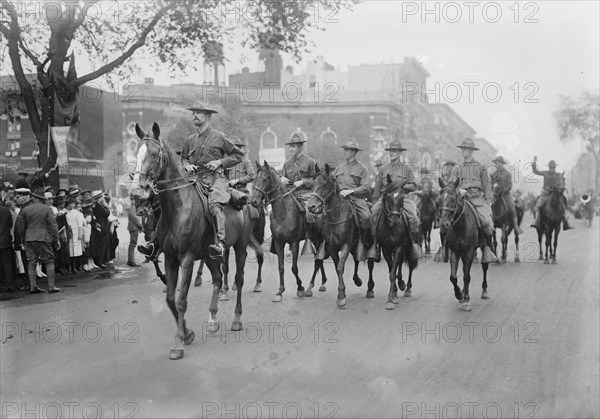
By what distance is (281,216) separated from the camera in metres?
11.6

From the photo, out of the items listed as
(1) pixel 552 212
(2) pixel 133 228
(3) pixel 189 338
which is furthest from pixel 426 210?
(3) pixel 189 338

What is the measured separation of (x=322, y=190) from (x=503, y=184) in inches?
303

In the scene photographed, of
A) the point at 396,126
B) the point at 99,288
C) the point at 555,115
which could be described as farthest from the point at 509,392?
the point at 396,126

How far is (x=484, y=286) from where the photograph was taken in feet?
37.4

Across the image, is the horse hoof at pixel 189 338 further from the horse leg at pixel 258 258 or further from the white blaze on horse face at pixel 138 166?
the horse leg at pixel 258 258

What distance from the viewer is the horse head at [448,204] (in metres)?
10.2

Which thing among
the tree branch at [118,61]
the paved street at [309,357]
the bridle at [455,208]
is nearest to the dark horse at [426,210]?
the paved street at [309,357]

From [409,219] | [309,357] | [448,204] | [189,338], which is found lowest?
[309,357]

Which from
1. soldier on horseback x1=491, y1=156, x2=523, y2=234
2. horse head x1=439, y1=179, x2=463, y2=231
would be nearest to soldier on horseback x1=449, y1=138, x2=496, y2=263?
horse head x1=439, y1=179, x2=463, y2=231

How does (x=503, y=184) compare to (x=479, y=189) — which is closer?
(x=479, y=189)

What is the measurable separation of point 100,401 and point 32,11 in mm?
10943

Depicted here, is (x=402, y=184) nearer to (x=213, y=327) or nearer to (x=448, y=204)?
(x=448, y=204)

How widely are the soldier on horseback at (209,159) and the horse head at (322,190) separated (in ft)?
6.39

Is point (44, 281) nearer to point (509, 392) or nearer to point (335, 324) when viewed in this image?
point (335, 324)
